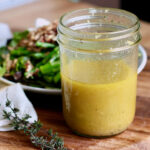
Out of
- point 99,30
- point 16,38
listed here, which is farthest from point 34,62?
point 99,30

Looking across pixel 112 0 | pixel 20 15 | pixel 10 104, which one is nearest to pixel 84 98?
pixel 10 104

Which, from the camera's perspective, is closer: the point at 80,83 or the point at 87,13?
the point at 80,83

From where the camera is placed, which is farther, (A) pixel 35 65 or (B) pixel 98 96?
(A) pixel 35 65

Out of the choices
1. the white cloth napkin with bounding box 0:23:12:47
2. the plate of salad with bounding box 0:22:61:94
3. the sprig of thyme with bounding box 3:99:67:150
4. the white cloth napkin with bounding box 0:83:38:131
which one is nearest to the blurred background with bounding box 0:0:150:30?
the white cloth napkin with bounding box 0:23:12:47

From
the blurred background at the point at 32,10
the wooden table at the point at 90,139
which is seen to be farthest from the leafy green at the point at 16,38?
the wooden table at the point at 90,139

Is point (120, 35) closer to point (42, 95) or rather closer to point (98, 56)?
point (98, 56)

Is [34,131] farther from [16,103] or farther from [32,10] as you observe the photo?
[32,10]

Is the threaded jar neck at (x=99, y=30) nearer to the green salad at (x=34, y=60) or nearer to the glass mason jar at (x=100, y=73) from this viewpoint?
the glass mason jar at (x=100, y=73)

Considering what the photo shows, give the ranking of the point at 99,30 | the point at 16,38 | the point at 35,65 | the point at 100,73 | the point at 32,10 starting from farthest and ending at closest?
the point at 32,10
the point at 16,38
the point at 35,65
the point at 99,30
the point at 100,73
